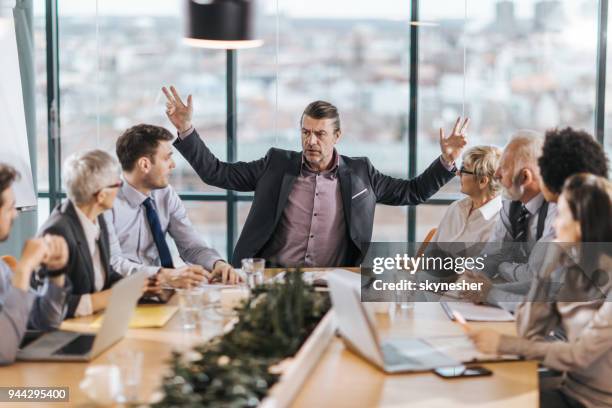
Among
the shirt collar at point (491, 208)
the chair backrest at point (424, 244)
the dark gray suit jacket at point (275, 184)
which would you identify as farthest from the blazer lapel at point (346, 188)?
the shirt collar at point (491, 208)

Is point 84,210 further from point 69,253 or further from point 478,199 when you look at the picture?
point 478,199

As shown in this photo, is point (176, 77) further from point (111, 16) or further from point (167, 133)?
point (167, 133)

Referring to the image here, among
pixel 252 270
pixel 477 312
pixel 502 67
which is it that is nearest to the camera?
pixel 477 312

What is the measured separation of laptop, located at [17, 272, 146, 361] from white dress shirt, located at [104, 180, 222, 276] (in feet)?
1.63

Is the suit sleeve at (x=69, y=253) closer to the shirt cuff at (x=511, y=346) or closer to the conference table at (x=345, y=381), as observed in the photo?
the conference table at (x=345, y=381)

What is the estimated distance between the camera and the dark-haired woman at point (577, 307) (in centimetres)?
238

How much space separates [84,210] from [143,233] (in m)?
0.99

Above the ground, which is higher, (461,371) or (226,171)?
(226,171)

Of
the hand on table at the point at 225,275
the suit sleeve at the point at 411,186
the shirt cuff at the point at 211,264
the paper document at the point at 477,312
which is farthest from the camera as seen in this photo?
the suit sleeve at the point at 411,186

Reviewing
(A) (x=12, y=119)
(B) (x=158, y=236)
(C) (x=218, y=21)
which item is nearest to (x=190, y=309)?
(B) (x=158, y=236)

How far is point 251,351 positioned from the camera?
2.23 m

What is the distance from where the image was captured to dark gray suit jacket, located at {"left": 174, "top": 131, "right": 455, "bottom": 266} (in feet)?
14.4

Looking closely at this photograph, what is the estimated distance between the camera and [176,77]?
605 centimetres

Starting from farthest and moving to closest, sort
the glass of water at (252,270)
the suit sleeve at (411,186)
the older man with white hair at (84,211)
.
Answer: the suit sleeve at (411,186) < the glass of water at (252,270) < the older man with white hair at (84,211)
